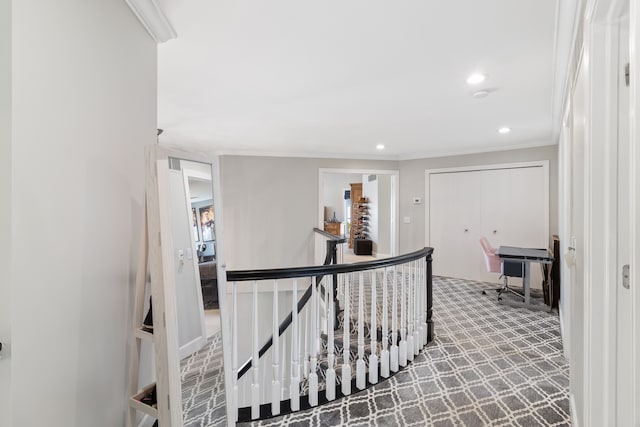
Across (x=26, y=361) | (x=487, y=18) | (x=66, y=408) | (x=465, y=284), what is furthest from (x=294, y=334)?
(x=465, y=284)

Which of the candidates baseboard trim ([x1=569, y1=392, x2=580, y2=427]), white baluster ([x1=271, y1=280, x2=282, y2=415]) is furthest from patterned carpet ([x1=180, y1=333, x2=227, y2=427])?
baseboard trim ([x1=569, y1=392, x2=580, y2=427])

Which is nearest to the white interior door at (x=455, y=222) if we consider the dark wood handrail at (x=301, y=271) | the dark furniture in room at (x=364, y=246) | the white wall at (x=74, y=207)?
the dark furniture in room at (x=364, y=246)

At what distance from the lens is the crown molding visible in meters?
1.49

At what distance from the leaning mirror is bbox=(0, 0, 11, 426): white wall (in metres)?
0.46

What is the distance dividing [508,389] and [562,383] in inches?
17.1

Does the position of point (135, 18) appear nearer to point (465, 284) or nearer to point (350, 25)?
point (350, 25)

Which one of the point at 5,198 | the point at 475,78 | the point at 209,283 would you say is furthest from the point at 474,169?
the point at 5,198

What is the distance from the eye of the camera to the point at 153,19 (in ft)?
5.29

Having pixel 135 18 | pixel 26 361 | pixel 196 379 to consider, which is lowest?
pixel 196 379

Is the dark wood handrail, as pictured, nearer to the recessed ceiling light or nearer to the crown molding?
the crown molding

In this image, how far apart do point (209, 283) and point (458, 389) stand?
6.28 feet

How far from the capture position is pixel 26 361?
88cm

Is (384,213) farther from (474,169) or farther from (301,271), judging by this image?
(301,271)

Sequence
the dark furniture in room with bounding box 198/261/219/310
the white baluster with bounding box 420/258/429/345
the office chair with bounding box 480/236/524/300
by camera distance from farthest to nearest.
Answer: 1. the office chair with bounding box 480/236/524/300
2. the white baluster with bounding box 420/258/429/345
3. the dark furniture in room with bounding box 198/261/219/310
